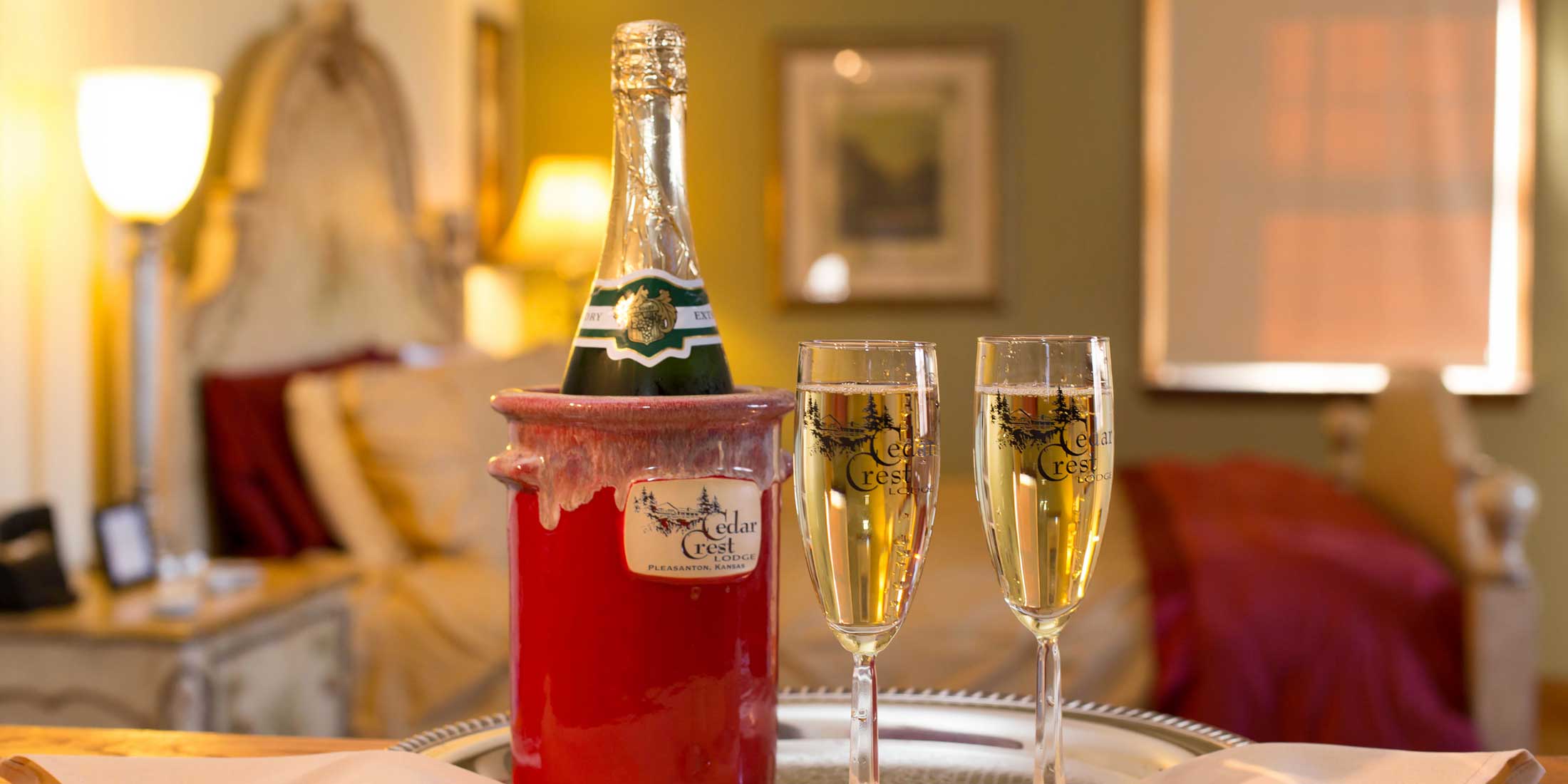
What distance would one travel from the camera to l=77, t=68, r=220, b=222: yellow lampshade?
2.01m

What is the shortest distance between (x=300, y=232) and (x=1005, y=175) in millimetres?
2726

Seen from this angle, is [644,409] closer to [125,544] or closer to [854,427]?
[854,427]

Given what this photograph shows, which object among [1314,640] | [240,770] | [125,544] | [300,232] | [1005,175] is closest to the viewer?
[240,770]

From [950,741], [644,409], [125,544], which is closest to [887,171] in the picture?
[125,544]

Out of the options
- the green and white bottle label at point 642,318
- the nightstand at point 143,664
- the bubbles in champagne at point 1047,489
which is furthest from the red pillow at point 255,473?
the bubbles in champagne at point 1047,489

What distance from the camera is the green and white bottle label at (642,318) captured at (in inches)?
28.6

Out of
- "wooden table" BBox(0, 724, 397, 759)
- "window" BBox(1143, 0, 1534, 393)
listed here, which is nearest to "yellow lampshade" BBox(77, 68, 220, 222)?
"wooden table" BBox(0, 724, 397, 759)

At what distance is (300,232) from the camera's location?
289 centimetres

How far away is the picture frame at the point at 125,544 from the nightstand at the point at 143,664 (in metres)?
0.03

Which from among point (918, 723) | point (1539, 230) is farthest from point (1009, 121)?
point (918, 723)

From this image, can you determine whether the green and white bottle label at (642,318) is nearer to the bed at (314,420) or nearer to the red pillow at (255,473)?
the bed at (314,420)

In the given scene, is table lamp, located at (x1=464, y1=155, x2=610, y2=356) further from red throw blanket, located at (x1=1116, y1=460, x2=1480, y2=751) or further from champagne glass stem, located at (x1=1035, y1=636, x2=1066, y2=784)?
champagne glass stem, located at (x1=1035, y1=636, x2=1066, y2=784)

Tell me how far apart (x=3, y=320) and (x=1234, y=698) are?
2.04 metres

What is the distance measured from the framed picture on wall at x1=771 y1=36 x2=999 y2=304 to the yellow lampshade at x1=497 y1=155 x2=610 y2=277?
93cm
